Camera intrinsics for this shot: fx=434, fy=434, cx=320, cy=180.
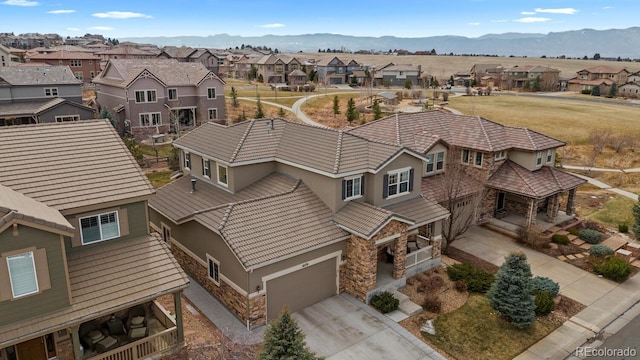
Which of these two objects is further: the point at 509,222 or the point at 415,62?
the point at 415,62

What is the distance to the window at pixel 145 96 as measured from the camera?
5366 centimetres

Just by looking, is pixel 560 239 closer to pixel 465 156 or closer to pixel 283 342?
pixel 465 156

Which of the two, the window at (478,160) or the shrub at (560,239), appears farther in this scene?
the window at (478,160)

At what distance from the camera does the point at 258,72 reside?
113500 mm

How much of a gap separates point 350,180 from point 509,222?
52.6 ft

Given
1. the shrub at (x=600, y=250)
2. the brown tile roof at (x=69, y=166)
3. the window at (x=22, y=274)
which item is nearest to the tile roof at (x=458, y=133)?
the shrub at (x=600, y=250)

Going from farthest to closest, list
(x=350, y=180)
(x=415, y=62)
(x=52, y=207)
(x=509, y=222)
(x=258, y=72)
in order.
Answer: (x=415, y=62) < (x=258, y=72) < (x=509, y=222) < (x=350, y=180) < (x=52, y=207)

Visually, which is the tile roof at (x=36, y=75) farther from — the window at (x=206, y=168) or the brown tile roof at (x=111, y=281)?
the brown tile roof at (x=111, y=281)

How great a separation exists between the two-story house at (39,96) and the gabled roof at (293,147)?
1190 inches

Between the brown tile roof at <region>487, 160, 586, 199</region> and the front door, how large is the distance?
92.1 feet

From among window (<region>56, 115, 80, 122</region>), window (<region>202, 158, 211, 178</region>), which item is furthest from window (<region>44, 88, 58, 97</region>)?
window (<region>202, 158, 211, 178</region>)

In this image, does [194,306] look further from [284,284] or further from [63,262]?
[63,262]

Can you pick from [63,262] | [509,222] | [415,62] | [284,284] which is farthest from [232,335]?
[415,62]

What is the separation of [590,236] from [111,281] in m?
29.6
